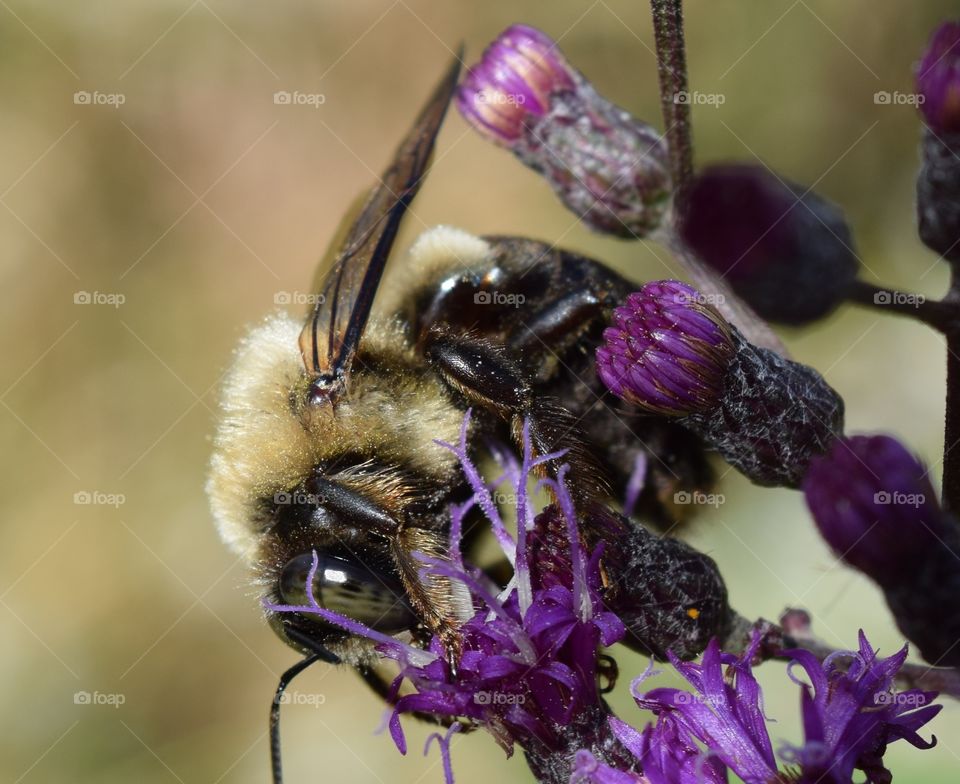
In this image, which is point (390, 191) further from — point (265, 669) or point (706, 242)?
point (265, 669)

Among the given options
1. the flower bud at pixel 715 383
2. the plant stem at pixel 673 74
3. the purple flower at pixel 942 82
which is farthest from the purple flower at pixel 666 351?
the purple flower at pixel 942 82

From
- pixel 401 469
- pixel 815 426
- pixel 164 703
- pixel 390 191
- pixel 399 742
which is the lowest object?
pixel 164 703

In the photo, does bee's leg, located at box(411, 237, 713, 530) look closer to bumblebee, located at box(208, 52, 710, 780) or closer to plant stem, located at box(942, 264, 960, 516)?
bumblebee, located at box(208, 52, 710, 780)

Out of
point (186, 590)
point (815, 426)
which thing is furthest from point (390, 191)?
point (186, 590)

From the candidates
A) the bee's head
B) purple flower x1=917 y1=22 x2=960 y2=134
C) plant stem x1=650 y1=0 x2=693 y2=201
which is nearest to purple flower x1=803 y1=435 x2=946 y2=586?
purple flower x1=917 y1=22 x2=960 y2=134

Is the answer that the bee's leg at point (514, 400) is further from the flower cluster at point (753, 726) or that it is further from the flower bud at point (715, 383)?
the flower cluster at point (753, 726)

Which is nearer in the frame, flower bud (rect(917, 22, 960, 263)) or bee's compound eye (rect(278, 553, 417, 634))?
bee's compound eye (rect(278, 553, 417, 634))
